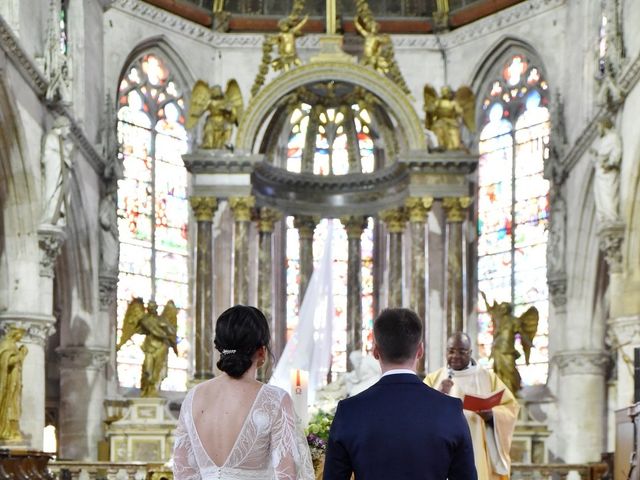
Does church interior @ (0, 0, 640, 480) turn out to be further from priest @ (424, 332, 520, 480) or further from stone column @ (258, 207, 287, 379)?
priest @ (424, 332, 520, 480)

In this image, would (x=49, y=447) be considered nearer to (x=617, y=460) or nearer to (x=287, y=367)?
(x=287, y=367)

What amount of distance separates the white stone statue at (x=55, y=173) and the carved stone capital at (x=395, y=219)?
6.44 metres

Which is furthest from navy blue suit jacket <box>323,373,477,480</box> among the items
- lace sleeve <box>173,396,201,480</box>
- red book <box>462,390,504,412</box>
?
red book <box>462,390,504,412</box>

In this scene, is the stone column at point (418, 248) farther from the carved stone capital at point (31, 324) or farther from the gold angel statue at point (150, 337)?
the carved stone capital at point (31, 324)

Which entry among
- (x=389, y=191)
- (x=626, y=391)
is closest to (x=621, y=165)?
(x=626, y=391)

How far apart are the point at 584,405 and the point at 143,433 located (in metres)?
7.05

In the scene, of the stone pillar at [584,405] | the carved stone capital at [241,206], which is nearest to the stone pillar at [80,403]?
the carved stone capital at [241,206]

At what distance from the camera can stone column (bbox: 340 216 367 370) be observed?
933 inches

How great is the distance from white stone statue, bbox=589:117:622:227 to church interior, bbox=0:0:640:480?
0.03 metres

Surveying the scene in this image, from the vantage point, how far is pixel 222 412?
211 inches

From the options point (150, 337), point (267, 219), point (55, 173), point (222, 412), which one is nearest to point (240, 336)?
point (222, 412)

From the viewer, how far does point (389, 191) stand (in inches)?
927

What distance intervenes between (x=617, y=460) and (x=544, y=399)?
8419 mm

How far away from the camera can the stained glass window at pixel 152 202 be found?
24375 millimetres
